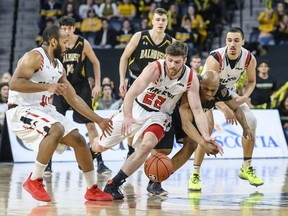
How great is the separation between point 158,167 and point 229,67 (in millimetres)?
2093

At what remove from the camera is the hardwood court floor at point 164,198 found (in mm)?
7660

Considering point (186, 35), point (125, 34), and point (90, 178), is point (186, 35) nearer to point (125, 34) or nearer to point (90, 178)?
point (125, 34)

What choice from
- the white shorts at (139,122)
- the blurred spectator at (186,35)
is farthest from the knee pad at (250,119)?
the blurred spectator at (186,35)

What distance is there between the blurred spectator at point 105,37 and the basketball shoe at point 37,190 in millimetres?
11375

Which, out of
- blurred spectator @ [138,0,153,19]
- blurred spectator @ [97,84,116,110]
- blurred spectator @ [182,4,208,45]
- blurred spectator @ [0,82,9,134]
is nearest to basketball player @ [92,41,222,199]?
blurred spectator @ [0,82,9,134]

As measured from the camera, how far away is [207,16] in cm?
2056

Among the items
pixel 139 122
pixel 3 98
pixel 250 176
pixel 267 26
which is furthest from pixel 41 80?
pixel 267 26

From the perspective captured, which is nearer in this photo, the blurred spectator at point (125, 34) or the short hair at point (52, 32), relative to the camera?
the short hair at point (52, 32)

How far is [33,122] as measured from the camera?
27.4 feet

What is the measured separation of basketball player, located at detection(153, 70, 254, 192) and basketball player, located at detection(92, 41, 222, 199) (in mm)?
127

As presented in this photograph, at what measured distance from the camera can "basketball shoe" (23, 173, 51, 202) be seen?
27.0ft

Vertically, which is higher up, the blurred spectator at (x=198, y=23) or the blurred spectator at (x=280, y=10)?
the blurred spectator at (x=280, y=10)

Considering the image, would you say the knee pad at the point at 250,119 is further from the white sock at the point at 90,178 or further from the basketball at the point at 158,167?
the white sock at the point at 90,178

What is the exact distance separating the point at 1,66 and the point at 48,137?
1340 centimetres
